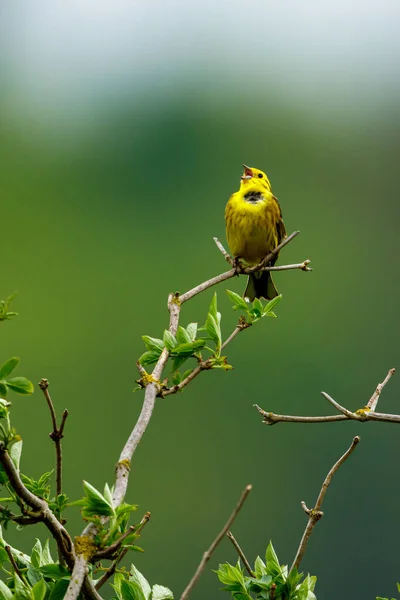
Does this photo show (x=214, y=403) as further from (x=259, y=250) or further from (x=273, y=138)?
(x=259, y=250)

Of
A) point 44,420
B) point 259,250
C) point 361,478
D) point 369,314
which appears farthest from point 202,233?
point 259,250

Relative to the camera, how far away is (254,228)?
691 cm

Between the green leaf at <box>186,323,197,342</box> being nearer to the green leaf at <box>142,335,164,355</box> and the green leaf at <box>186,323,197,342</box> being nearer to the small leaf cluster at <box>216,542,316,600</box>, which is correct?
the green leaf at <box>142,335,164,355</box>

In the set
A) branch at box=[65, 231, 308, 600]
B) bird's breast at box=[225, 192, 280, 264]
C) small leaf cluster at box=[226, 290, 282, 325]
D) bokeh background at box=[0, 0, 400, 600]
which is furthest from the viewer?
bokeh background at box=[0, 0, 400, 600]

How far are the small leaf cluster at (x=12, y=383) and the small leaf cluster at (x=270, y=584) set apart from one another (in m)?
0.74

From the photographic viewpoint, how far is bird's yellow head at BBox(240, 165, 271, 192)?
7.35 metres

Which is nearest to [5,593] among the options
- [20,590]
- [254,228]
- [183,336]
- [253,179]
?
[20,590]

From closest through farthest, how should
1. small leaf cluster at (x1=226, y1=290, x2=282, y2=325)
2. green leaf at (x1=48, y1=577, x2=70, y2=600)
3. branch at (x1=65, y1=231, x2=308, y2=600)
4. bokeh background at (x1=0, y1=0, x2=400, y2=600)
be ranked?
A: branch at (x1=65, y1=231, x2=308, y2=600), green leaf at (x1=48, y1=577, x2=70, y2=600), small leaf cluster at (x1=226, y1=290, x2=282, y2=325), bokeh background at (x1=0, y1=0, x2=400, y2=600)

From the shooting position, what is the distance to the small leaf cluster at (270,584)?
9.36 feet

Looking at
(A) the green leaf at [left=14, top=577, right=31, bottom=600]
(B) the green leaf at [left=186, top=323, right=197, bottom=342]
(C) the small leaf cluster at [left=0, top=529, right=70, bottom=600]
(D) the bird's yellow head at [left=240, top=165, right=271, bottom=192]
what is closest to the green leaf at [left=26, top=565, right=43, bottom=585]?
(C) the small leaf cluster at [left=0, top=529, right=70, bottom=600]

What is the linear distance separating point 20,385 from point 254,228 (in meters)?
4.54

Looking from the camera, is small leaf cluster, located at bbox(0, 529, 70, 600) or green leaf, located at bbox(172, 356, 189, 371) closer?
small leaf cluster, located at bbox(0, 529, 70, 600)

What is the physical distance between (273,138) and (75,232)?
13973 mm

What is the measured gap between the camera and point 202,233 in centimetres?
5675
